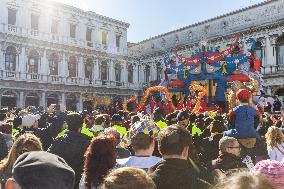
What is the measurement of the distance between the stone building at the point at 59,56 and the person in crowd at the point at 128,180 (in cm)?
2775

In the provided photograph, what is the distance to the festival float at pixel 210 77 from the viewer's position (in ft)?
58.2

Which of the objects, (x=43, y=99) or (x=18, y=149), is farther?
(x=43, y=99)

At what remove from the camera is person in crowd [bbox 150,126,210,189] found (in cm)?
289

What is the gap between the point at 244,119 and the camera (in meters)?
5.88

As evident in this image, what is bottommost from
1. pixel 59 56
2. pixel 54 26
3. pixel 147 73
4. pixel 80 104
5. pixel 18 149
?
pixel 18 149

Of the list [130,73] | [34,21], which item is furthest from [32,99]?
[130,73]

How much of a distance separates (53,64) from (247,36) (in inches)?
653

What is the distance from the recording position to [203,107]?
53.8 feet

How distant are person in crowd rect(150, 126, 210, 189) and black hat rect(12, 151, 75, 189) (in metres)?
1.12

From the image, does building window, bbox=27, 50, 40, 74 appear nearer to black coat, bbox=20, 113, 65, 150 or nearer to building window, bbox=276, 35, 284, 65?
building window, bbox=276, 35, 284, 65

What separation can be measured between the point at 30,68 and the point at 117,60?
32.0ft

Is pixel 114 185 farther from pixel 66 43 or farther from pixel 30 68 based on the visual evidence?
pixel 66 43

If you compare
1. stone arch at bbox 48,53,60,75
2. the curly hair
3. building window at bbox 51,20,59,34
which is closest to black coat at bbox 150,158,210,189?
the curly hair

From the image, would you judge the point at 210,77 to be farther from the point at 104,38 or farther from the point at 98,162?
the point at 104,38
